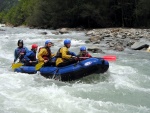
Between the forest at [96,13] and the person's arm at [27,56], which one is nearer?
the person's arm at [27,56]

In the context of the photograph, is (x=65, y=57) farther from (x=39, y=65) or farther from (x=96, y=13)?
(x=96, y=13)

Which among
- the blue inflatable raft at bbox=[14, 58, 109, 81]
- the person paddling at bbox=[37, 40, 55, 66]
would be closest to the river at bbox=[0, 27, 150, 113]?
the blue inflatable raft at bbox=[14, 58, 109, 81]

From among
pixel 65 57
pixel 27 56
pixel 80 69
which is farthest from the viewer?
pixel 27 56

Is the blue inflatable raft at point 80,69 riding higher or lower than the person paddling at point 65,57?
lower

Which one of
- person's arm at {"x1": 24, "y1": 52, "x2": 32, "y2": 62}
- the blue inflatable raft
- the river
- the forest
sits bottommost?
the river

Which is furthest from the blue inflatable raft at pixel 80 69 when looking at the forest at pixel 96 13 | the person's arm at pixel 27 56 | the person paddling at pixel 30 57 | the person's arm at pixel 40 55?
the forest at pixel 96 13

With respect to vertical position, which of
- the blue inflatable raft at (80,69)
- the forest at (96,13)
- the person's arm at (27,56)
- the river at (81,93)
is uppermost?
the forest at (96,13)

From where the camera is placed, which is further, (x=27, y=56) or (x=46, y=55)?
(x=27, y=56)

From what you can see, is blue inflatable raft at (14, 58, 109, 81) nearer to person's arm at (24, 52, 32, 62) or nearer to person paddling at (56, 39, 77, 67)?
person paddling at (56, 39, 77, 67)

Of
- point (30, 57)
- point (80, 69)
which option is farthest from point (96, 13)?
point (80, 69)

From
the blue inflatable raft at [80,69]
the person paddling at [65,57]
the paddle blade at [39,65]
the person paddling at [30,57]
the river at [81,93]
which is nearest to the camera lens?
the river at [81,93]

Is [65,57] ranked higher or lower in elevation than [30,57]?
higher

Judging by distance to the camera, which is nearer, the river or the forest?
the river

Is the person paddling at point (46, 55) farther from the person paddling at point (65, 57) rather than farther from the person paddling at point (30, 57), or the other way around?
the person paddling at point (30, 57)
